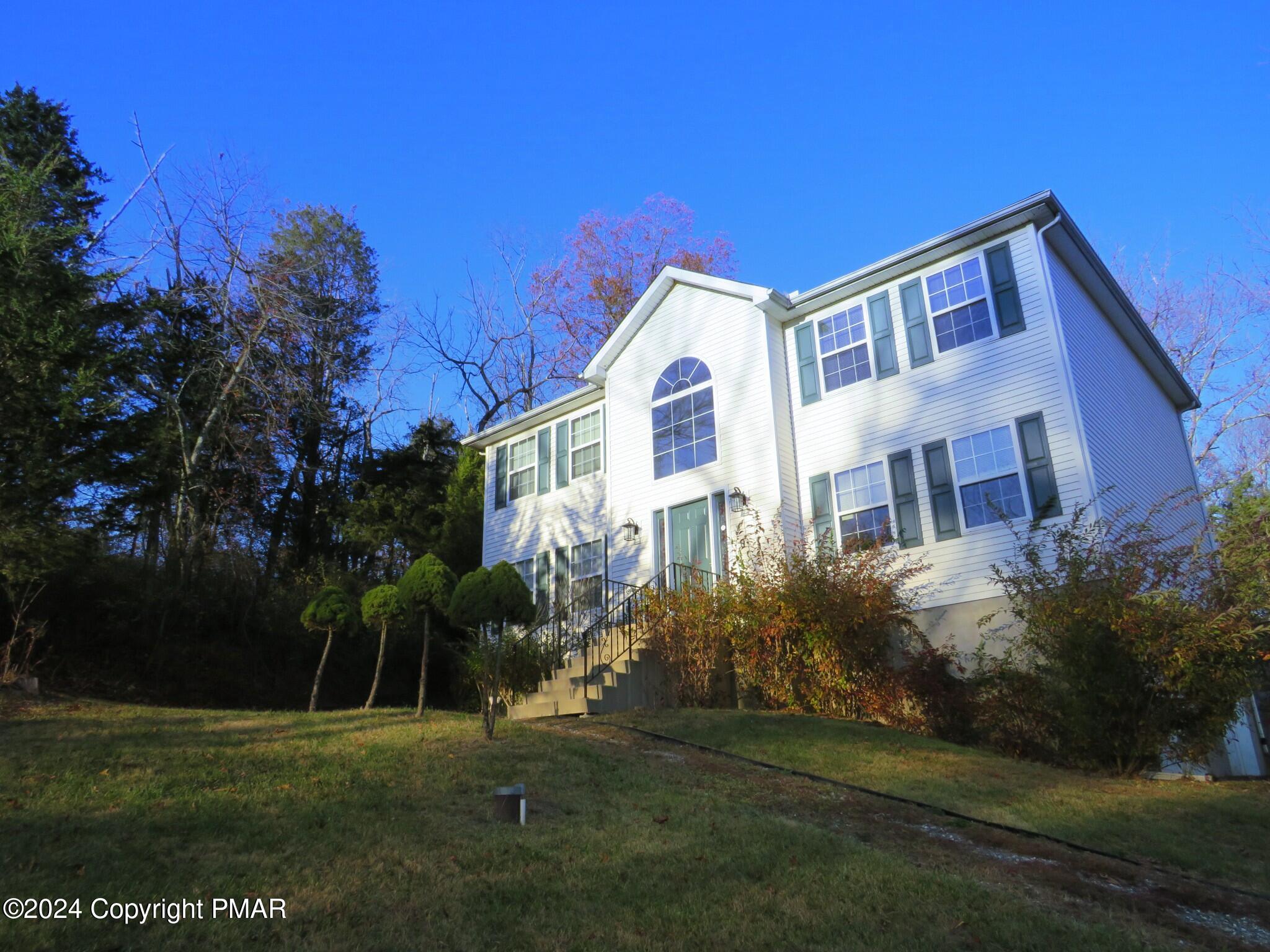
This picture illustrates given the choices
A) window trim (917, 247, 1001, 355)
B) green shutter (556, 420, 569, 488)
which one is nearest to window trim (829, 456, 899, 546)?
window trim (917, 247, 1001, 355)

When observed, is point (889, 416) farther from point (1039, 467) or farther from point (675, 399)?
point (675, 399)

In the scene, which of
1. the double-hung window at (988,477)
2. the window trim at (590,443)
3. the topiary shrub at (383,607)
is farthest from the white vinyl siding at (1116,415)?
the topiary shrub at (383,607)

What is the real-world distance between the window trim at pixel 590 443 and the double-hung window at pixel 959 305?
7182mm

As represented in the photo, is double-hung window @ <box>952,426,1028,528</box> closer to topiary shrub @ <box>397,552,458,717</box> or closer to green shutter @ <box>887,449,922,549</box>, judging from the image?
green shutter @ <box>887,449,922,549</box>

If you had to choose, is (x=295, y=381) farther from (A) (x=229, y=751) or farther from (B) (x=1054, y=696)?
(B) (x=1054, y=696)

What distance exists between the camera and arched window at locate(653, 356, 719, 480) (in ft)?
51.4

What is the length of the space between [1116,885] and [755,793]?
2887mm

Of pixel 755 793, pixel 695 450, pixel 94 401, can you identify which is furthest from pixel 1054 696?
pixel 94 401

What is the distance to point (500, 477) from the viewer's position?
20281mm

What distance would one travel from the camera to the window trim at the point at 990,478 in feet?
39.0

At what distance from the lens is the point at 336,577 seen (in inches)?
749

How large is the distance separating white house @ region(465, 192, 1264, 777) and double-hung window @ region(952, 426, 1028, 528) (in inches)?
1.1

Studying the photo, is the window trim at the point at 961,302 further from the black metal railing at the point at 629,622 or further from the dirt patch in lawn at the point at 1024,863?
the dirt patch in lawn at the point at 1024,863

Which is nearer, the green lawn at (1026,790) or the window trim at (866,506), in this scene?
the green lawn at (1026,790)
